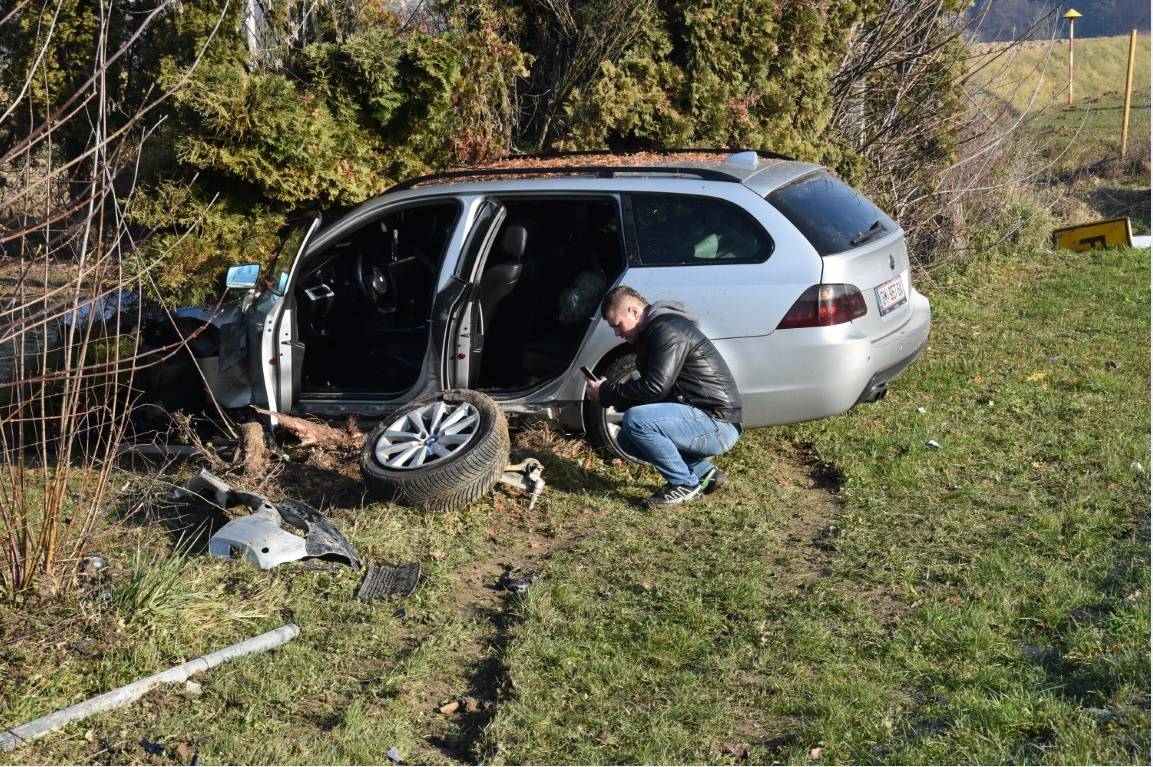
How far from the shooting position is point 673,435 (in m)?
6.41

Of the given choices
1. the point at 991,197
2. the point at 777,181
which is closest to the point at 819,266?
the point at 777,181

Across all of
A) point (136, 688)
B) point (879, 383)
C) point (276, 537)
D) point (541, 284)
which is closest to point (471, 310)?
point (541, 284)

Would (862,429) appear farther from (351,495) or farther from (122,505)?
(122,505)

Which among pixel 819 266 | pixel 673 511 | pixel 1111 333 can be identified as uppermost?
pixel 819 266

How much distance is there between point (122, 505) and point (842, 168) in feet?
25.8

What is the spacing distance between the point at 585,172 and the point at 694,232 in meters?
0.84

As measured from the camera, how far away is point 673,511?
6410 mm

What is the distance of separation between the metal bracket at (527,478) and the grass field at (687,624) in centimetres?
9

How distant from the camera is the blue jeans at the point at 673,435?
6.39 m

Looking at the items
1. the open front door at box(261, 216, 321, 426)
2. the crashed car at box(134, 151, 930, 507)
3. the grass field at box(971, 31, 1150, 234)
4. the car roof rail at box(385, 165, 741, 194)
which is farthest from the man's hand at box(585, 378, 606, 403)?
the grass field at box(971, 31, 1150, 234)

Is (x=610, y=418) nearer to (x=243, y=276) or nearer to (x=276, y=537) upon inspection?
(x=276, y=537)

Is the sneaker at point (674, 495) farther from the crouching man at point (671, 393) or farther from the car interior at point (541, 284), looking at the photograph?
the car interior at point (541, 284)

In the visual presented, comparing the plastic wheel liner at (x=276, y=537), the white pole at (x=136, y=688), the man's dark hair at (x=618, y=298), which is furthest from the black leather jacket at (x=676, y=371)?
the white pole at (x=136, y=688)

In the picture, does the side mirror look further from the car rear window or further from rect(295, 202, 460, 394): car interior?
the car rear window
